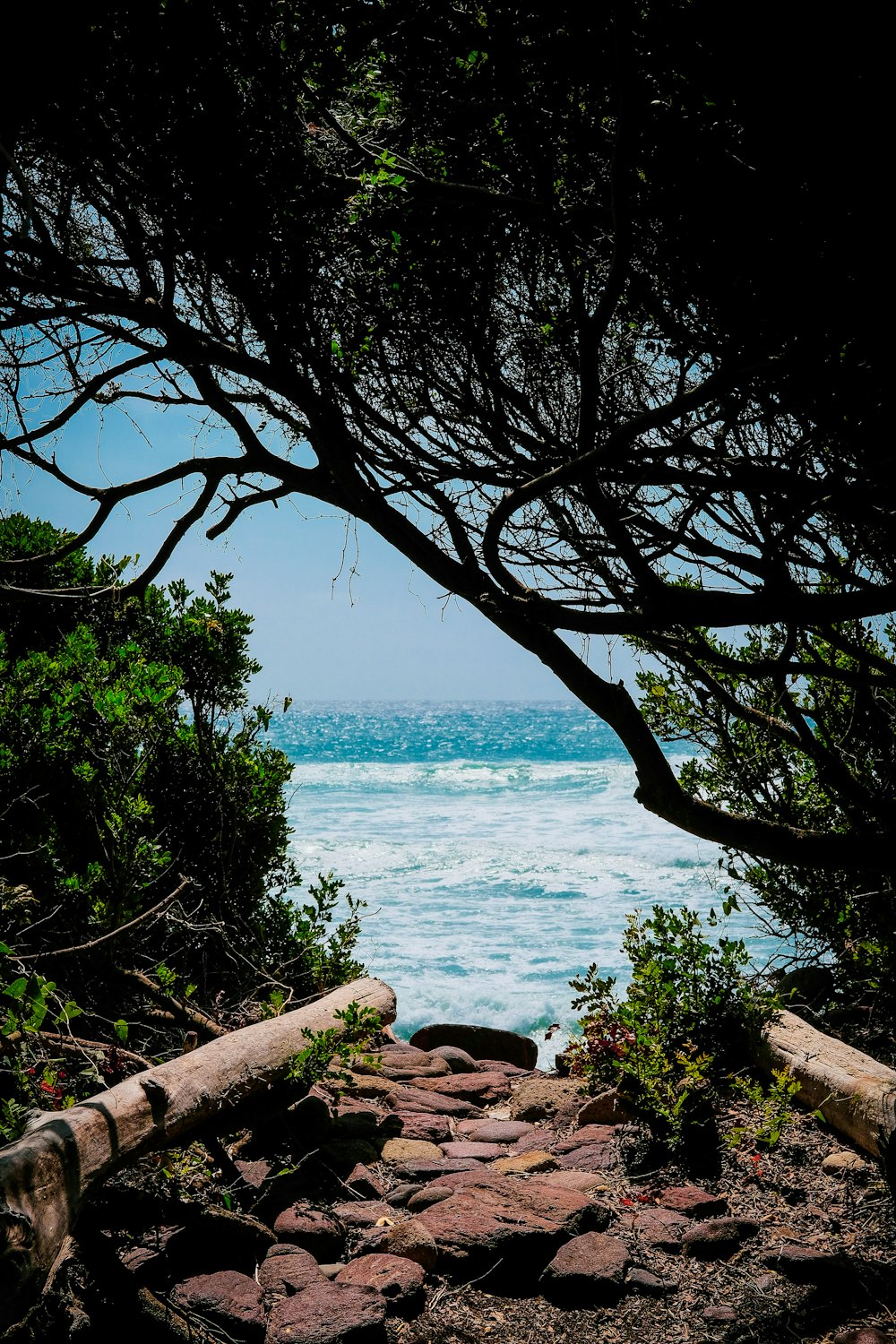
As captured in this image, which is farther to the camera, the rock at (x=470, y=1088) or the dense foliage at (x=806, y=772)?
the rock at (x=470, y=1088)

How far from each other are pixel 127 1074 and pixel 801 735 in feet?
11.5

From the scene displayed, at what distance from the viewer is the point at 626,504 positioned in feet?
12.8

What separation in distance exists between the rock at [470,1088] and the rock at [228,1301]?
2.90 metres

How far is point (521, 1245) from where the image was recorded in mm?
3936

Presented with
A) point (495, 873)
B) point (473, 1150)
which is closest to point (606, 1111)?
point (473, 1150)

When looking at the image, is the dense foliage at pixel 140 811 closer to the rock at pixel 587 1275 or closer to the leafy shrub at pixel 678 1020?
the leafy shrub at pixel 678 1020

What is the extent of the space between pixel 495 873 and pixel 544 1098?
43.0 feet

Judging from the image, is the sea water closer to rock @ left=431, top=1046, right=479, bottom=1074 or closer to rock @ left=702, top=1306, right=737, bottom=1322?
rock @ left=431, top=1046, right=479, bottom=1074

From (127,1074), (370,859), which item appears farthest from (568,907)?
(127,1074)

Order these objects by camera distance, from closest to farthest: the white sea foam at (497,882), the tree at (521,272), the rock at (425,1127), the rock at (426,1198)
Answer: the tree at (521,272) < the rock at (426,1198) < the rock at (425,1127) < the white sea foam at (497,882)

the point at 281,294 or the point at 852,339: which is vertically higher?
the point at 281,294

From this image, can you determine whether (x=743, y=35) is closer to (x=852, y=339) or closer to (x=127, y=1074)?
(x=852, y=339)

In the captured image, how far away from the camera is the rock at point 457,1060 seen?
725 centimetres

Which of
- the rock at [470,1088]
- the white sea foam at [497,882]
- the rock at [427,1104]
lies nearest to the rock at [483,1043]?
the rock at [470,1088]
